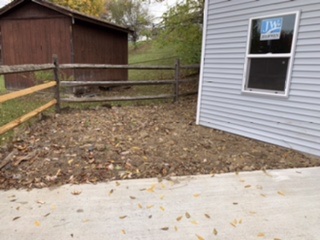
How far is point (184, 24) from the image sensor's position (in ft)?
32.6

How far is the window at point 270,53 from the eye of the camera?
3959mm

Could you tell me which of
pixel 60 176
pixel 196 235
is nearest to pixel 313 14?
pixel 196 235

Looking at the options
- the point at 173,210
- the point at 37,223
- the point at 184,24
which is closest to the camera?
the point at 37,223

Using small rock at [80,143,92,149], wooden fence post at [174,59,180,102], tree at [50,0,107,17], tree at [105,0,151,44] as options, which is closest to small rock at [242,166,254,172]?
small rock at [80,143,92,149]

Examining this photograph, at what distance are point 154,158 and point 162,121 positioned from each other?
1.88 meters

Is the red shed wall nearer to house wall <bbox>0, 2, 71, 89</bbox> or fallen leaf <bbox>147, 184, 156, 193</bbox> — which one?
house wall <bbox>0, 2, 71, 89</bbox>

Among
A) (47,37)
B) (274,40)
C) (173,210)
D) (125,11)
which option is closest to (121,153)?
(173,210)

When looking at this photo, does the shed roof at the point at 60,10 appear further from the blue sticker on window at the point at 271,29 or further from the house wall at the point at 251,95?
the blue sticker on window at the point at 271,29

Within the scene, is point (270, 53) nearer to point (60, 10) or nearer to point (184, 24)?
point (184, 24)

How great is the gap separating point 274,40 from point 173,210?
3156mm

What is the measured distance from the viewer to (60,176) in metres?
3.17

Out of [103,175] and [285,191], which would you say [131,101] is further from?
[285,191]

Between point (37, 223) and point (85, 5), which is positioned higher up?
point (85, 5)

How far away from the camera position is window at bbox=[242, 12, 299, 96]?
3.96 metres
